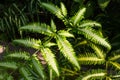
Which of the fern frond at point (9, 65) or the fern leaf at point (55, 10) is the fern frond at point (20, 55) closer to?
the fern frond at point (9, 65)

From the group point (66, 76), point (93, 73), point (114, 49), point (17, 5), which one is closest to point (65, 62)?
point (66, 76)

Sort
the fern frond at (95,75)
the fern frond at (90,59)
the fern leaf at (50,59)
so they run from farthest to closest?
the fern frond at (90,59) → the fern frond at (95,75) → the fern leaf at (50,59)

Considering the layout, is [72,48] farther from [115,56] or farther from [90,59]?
[115,56]

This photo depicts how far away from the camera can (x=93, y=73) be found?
3088 mm

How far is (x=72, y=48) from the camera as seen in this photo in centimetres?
304

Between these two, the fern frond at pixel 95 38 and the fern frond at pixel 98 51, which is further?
the fern frond at pixel 98 51

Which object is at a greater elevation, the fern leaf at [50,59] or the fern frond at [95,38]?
the fern frond at [95,38]

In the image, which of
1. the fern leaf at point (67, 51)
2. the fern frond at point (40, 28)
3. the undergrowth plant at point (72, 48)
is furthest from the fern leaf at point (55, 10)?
the fern leaf at point (67, 51)

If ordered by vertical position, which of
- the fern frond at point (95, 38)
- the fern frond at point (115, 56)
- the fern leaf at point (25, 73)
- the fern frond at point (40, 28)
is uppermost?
the fern frond at point (40, 28)

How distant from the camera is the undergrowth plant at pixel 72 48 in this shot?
9.71 ft

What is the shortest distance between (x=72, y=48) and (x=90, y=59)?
0.90 feet

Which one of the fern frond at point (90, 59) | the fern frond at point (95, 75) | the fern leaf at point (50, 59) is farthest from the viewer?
the fern frond at point (90, 59)

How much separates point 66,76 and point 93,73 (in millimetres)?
391

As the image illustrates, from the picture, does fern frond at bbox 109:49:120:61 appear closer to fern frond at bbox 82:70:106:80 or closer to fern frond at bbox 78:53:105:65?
fern frond at bbox 78:53:105:65
